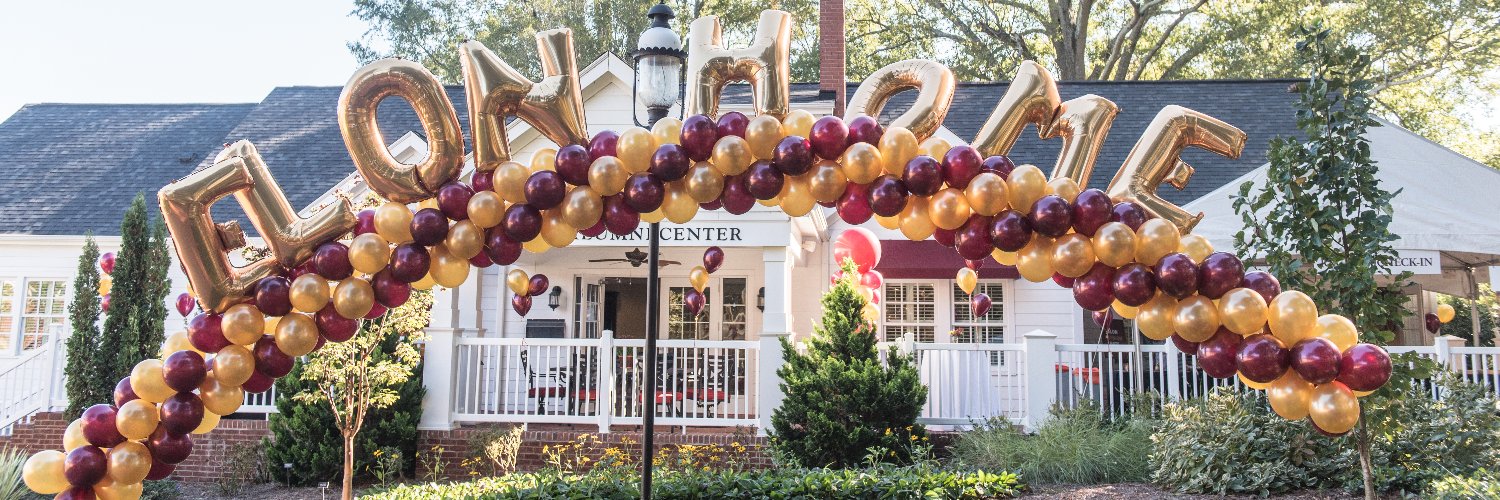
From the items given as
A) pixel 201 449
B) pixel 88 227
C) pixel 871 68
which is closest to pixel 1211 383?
pixel 201 449

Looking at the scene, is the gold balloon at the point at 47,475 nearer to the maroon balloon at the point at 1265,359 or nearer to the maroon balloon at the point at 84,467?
the maroon balloon at the point at 84,467

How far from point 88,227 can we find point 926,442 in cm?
1261

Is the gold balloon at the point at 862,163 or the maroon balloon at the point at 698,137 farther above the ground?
the maroon balloon at the point at 698,137

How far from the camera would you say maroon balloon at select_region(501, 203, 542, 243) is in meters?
3.81

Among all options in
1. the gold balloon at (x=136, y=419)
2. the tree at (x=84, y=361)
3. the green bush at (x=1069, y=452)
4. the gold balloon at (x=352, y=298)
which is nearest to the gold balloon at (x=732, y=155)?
the gold balloon at (x=352, y=298)

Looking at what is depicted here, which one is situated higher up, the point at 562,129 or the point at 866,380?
the point at 562,129

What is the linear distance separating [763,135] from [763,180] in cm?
18

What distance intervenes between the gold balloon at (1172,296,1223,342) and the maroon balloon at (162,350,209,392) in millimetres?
3750

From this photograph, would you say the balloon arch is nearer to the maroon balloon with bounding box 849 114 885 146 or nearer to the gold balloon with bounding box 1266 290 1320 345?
the maroon balloon with bounding box 849 114 885 146

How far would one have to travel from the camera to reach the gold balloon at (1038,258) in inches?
139

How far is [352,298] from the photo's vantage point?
3.82 metres

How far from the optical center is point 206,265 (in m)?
3.77

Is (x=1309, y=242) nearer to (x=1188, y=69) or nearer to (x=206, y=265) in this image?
(x=206, y=265)

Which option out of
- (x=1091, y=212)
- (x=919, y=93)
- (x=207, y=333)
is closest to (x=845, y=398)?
(x=919, y=93)
